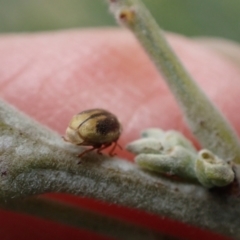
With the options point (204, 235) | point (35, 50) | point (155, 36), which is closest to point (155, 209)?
point (155, 36)

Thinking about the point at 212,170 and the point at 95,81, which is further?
the point at 95,81

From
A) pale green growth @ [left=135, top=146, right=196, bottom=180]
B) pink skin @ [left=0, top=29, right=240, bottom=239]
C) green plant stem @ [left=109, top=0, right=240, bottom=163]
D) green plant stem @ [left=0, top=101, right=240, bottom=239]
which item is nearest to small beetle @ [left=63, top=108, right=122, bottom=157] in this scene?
green plant stem @ [left=0, top=101, right=240, bottom=239]

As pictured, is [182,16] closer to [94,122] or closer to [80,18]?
[80,18]

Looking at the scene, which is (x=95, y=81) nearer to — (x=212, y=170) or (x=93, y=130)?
(x=93, y=130)

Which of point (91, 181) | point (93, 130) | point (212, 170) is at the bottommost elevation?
point (212, 170)

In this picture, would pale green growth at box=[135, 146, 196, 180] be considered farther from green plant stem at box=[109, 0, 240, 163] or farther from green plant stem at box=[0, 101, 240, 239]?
green plant stem at box=[109, 0, 240, 163]

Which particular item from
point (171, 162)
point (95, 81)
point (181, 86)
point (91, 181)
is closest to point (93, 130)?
point (91, 181)

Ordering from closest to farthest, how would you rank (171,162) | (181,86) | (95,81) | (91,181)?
(91,181)
(171,162)
(181,86)
(95,81)

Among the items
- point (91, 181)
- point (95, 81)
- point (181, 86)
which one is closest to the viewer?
point (91, 181)

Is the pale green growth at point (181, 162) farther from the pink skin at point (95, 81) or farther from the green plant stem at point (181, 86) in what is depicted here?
the pink skin at point (95, 81)
